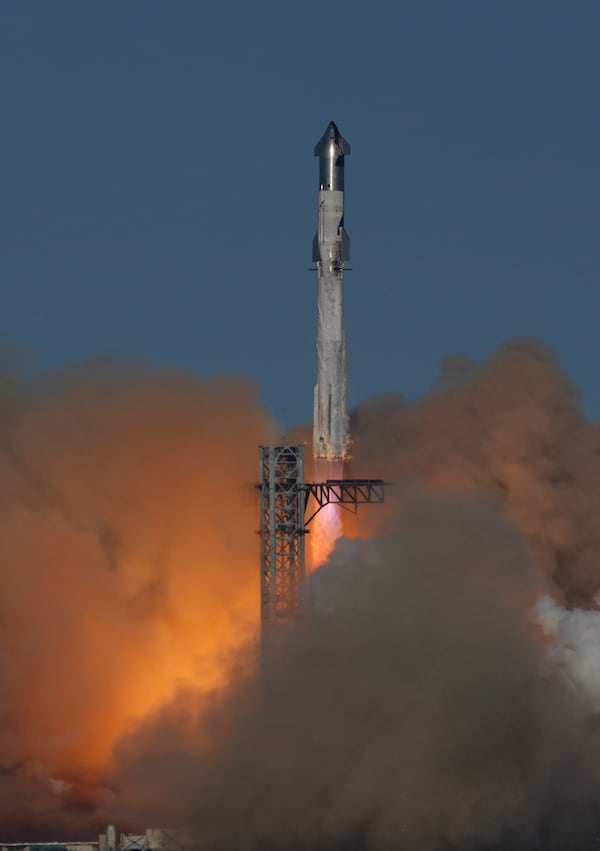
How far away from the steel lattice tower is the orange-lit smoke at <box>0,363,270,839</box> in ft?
3.79

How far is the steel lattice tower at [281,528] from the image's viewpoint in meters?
72.8

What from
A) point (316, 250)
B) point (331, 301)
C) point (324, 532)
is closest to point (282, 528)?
point (324, 532)

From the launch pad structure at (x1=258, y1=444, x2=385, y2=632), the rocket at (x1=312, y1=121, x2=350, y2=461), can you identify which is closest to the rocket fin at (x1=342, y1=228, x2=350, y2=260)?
the rocket at (x1=312, y1=121, x2=350, y2=461)

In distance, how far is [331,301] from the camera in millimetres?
76625

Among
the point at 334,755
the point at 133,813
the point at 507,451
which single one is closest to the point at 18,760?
the point at 133,813

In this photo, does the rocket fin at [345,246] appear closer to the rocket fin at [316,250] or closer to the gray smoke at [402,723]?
the rocket fin at [316,250]

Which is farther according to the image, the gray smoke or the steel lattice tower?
the steel lattice tower

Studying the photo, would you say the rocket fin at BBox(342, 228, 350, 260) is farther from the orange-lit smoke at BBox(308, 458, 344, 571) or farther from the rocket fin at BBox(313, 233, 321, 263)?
the orange-lit smoke at BBox(308, 458, 344, 571)

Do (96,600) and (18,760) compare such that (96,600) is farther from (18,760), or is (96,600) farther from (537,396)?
(537,396)

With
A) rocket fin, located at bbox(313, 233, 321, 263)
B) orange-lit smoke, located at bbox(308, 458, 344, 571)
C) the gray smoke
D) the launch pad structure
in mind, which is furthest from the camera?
rocket fin, located at bbox(313, 233, 321, 263)

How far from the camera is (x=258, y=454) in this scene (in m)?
76.1

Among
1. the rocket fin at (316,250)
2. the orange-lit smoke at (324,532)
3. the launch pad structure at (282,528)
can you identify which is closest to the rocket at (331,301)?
the rocket fin at (316,250)

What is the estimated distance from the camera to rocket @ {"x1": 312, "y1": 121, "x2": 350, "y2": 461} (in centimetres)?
7625

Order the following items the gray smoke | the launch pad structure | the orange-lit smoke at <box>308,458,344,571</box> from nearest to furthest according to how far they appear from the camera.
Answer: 1. the gray smoke
2. the launch pad structure
3. the orange-lit smoke at <box>308,458,344,571</box>
